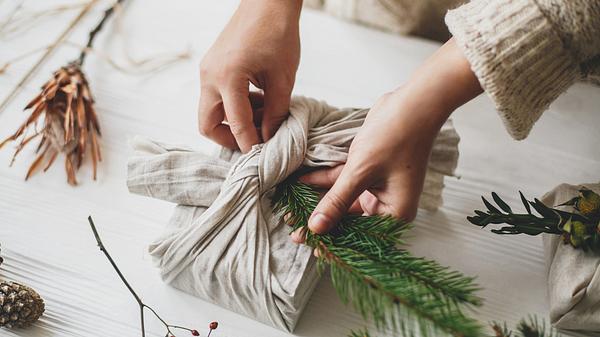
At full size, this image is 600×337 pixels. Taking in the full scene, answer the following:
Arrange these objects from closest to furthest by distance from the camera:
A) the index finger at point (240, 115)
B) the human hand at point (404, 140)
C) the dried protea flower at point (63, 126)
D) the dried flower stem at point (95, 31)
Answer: the human hand at point (404, 140)
the index finger at point (240, 115)
the dried protea flower at point (63, 126)
the dried flower stem at point (95, 31)

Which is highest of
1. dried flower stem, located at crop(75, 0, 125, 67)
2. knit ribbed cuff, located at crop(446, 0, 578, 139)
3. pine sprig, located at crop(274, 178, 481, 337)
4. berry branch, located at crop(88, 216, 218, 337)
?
dried flower stem, located at crop(75, 0, 125, 67)

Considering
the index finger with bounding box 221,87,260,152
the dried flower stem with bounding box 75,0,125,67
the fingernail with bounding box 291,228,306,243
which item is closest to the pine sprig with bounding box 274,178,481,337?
the fingernail with bounding box 291,228,306,243

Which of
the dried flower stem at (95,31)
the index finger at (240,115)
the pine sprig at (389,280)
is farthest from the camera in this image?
the dried flower stem at (95,31)

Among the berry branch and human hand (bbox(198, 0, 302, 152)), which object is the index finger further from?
the berry branch

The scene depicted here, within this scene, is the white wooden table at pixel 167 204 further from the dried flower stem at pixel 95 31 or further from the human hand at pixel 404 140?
the human hand at pixel 404 140

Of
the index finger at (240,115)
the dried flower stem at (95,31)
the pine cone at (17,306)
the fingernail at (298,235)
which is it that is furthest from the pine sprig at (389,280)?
the dried flower stem at (95,31)

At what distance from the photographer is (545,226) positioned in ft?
2.58

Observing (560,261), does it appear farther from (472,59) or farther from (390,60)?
(390,60)

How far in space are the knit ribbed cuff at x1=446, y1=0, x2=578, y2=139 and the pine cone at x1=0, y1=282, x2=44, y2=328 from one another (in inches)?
24.5

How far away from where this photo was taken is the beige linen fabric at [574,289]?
→ 746mm

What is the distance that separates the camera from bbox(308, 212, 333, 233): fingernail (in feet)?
2.27

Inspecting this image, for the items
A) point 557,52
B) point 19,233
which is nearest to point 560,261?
point 557,52

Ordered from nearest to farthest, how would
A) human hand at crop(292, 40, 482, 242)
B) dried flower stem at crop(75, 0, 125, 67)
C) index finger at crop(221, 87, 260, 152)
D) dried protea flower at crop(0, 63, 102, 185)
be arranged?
human hand at crop(292, 40, 482, 242) < index finger at crop(221, 87, 260, 152) < dried protea flower at crop(0, 63, 102, 185) < dried flower stem at crop(75, 0, 125, 67)

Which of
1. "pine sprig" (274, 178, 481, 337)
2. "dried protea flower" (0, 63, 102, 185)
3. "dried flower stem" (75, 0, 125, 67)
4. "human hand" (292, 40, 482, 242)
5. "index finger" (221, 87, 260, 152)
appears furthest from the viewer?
"dried flower stem" (75, 0, 125, 67)
